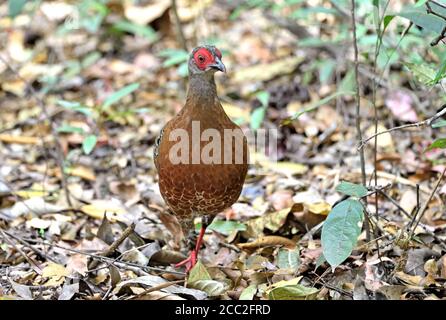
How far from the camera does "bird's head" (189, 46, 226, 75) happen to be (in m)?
3.83

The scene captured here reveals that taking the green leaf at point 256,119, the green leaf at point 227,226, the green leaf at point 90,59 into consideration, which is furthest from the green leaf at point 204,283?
the green leaf at point 90,59

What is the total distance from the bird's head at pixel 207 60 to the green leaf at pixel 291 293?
4.10 feet

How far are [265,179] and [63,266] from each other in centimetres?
193

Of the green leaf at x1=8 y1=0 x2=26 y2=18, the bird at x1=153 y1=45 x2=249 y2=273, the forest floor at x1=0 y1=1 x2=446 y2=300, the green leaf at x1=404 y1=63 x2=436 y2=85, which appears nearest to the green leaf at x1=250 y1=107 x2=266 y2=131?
the forest floor at x1=0 y1=1 x2=446 y2=300

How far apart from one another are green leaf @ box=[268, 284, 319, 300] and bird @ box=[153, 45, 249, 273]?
75 centimetres

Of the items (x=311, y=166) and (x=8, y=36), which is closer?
(x=311, y=166)

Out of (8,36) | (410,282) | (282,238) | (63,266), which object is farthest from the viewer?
(8,36)

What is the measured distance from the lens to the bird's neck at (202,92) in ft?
12.5

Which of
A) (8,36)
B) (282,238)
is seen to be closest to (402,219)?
(282,238)

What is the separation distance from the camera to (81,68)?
23.7ft

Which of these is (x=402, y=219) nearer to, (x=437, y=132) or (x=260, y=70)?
(x=437, y=132)

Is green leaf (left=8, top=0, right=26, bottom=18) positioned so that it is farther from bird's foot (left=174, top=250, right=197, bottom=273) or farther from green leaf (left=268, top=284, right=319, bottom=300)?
green leaf (left=268, top=284, right=319, bottom=300)

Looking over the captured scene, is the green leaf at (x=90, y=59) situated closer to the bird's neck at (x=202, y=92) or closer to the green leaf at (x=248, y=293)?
the bird's neck at (x=202, y=92)

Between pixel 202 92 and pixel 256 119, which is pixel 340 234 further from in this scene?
pixel 256 119
